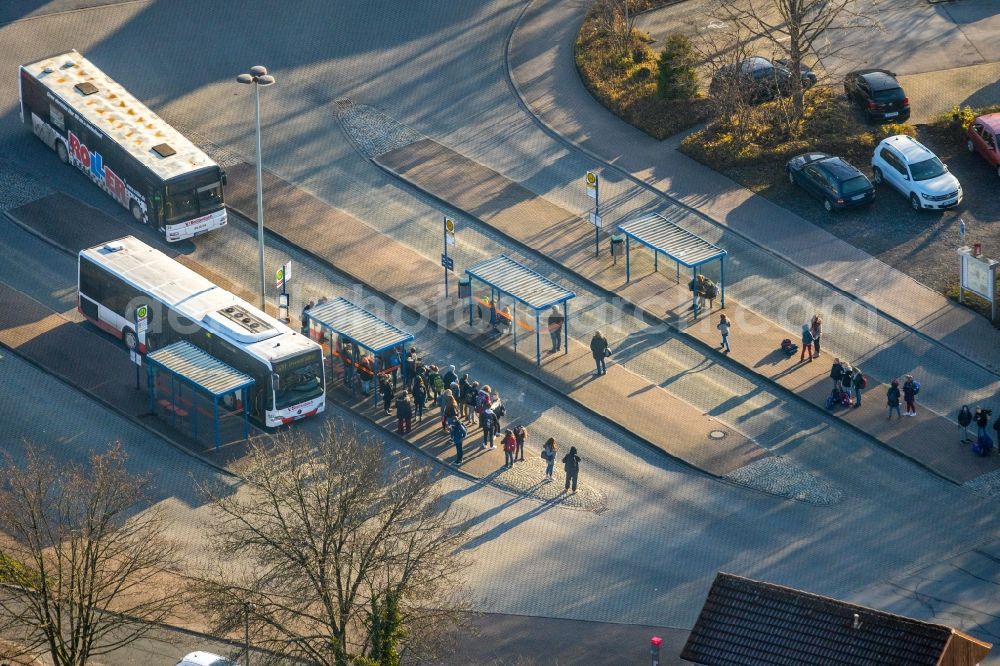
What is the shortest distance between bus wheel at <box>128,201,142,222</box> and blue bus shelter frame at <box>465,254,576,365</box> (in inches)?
503

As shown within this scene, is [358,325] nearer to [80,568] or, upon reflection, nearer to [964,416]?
[80,568]

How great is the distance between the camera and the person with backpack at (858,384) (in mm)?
63812

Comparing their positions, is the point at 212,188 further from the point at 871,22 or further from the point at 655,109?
the point at 871,22

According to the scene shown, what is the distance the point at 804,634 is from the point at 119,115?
119 feet

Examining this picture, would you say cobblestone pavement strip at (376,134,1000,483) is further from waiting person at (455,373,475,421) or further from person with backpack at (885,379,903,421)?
waiting person at (455,373,475,421)

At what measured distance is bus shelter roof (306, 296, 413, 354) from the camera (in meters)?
63.8

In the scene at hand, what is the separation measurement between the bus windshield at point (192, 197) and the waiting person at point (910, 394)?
83.4 ft

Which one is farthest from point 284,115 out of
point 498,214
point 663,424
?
point 663,424

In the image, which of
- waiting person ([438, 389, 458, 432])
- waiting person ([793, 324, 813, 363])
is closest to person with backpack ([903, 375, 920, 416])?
waiting person ([793, 324, 813, 363])

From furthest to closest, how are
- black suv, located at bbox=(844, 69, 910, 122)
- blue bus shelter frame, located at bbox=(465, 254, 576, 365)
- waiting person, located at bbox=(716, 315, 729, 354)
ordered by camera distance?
black suv, located at bbox=(844, 69, 910, 122) → waiting person, located at bbox=(716, 315, 729, 354) → blue bus shelter frame, located at bbox=(465, 254, 576, 365)

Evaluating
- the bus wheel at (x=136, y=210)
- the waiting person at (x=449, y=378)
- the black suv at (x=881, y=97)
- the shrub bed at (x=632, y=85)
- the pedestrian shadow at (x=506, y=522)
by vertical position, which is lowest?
the pedestrian shadow at (x=506, y=522)

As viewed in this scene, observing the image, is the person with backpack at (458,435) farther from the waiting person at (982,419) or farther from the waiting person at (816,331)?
the waiting person at (982,419)

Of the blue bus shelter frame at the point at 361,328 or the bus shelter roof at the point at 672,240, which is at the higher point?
the bus shelter roof at the point at 672,240

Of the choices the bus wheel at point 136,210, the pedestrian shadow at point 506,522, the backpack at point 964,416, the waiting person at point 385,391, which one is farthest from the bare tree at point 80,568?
the backpack at point 964,416
